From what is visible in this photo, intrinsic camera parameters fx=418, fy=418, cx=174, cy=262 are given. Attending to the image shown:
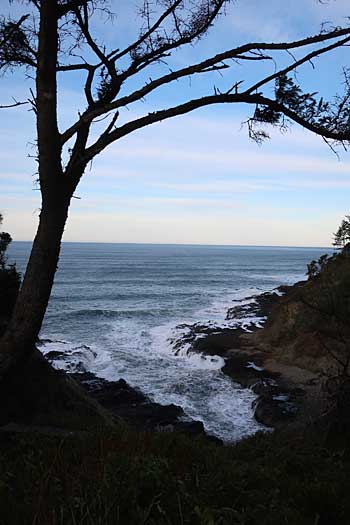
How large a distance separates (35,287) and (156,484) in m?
3.05

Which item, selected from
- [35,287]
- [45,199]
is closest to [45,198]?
[45,199]

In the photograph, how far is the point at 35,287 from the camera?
5.35 metres

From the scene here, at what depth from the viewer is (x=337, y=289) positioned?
873 centimetres

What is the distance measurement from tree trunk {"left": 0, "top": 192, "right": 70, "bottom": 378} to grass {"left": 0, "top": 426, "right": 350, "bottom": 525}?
1125mm

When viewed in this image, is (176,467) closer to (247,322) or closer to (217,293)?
(247,322)

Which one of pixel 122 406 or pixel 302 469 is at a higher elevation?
pixel 302 469

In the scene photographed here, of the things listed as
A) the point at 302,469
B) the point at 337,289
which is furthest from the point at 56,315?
the point at 302,469

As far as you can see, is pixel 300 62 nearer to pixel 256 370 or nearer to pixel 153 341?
pixel 256 370

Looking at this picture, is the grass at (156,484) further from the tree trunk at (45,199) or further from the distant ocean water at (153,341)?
the distant ocean water at (153,341)

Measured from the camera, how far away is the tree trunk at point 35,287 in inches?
210

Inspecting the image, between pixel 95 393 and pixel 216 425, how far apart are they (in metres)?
5.05

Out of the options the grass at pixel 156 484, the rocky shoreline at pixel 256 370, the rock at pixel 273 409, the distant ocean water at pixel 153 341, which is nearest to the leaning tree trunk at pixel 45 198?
the grass at pixel 156 484

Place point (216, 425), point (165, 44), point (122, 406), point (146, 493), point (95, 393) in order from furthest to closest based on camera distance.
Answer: point (95, 393), point (122, 406), point (216, 425), point (165, 44), point (146, 493)

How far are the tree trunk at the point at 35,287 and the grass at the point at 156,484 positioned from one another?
112 cm
